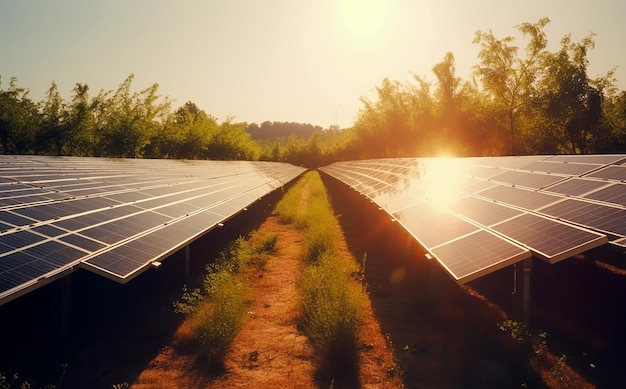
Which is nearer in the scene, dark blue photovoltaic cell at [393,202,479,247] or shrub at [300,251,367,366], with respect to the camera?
shrub at [300,251,367,366]

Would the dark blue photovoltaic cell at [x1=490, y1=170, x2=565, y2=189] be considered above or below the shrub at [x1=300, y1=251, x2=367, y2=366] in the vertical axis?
above

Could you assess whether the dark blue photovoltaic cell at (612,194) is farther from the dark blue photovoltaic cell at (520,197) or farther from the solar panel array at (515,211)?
the dark blue photovoltaic cell at (520,197)

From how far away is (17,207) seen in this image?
34.4 feet

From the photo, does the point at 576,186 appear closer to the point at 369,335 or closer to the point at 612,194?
the point at 612,194

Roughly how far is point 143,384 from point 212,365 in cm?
134

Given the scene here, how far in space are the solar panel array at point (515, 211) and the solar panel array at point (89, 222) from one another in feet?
22.3

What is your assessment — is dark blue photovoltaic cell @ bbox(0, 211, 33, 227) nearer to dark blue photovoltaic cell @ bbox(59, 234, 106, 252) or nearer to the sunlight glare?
dark blue photovoltaic cell @ bbox(59, 234, 106, 252)

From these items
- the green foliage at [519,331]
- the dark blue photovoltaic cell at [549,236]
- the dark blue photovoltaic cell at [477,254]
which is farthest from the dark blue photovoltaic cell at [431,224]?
the green foliage at [519,331]

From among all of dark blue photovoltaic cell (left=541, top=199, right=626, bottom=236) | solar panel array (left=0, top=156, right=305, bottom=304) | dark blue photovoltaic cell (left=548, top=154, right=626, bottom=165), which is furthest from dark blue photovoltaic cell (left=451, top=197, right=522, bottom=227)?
solar panel array (left=0, top=156, right=305, bottom=304)

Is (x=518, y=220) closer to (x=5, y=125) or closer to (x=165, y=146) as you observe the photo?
(x=5, y=125)

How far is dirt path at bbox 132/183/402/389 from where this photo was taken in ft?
25.7

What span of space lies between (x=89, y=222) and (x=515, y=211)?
11320 millimetres

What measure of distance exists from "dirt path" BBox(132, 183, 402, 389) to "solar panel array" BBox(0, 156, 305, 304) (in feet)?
6.89

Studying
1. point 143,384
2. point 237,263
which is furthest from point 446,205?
point 143,384
